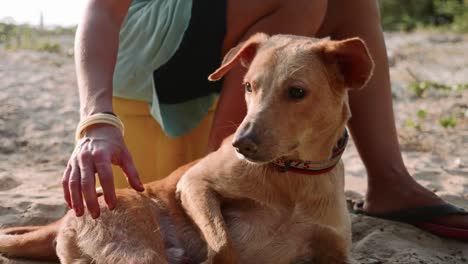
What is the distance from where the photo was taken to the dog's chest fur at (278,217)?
2633 millimetres

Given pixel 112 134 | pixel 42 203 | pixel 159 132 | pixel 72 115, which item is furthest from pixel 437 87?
pixel 112 134

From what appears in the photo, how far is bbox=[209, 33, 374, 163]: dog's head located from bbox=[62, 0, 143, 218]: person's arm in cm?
44

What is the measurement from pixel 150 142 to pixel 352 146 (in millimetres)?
2311

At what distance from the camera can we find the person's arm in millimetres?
2225

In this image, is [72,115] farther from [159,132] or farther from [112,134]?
[112,134]

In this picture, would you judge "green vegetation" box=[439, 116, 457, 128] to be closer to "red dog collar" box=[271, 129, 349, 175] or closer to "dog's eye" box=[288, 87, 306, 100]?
"red dog collar" box=[271, 129, 349, 175]

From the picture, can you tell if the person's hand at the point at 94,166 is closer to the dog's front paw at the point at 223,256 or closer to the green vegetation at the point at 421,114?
the dog's front paw at the point at 223,256

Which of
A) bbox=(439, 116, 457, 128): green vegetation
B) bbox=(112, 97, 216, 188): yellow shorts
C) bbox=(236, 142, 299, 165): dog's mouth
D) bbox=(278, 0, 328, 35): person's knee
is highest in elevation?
bbox=(278, 0, 328, 35): person's knee

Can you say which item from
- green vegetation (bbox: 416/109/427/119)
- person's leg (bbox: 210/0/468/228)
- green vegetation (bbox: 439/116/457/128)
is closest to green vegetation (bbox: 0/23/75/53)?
green vegetation (bbox: 416/109/427/119)

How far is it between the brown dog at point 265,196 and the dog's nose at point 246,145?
0.07 m

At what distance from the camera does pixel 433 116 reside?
6.44 meters

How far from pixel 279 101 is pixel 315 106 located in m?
0.15

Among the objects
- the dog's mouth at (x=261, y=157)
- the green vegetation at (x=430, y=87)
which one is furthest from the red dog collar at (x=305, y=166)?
the green vegetation at (x=430, y=87)

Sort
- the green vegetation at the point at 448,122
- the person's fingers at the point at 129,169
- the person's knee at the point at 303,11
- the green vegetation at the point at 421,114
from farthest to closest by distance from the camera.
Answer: the green vegetation at the point at 421,114, the green vegetation at the point at 448,122, the person's knee at the point at 303,11, the person's fingers at the point at 129,169
